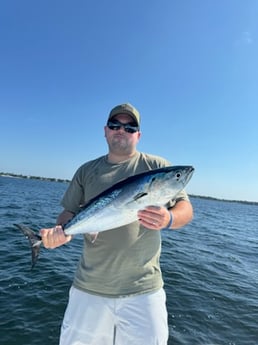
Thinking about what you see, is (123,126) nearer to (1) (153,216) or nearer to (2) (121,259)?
(1) (153,216)

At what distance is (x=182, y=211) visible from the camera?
11.9 feet

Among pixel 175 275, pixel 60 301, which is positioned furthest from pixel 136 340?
pixel 175 275

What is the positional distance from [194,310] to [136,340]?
5.72 meters

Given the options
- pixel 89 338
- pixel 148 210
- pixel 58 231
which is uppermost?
pixel 148 210

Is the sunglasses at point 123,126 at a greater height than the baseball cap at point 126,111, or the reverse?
the baseball cap at point 126,111

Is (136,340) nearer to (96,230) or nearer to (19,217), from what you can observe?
(96,230)

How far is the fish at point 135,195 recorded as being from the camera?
3195 millimetres

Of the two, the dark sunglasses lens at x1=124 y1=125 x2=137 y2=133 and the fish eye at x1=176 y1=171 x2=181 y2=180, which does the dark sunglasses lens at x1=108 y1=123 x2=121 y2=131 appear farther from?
the fish eye at x1=176 y1=171 x2=181 y2=180

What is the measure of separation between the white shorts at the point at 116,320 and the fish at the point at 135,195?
0.92 metres

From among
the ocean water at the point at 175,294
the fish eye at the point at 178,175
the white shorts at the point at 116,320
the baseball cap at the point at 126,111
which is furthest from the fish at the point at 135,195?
the ocean water at the point at 175,294

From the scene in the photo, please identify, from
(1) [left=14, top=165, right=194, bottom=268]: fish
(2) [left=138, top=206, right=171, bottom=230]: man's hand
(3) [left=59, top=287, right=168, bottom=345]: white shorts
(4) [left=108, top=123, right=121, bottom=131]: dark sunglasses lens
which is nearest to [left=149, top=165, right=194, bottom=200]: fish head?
(1) [left=14, top=165, right=194, bottom=268]: fish

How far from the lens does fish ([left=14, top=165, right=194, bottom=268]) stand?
320 centimetres

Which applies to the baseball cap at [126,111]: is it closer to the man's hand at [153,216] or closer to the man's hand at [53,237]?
the man's hand at [153,216]

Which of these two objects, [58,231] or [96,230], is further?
[58,231]
